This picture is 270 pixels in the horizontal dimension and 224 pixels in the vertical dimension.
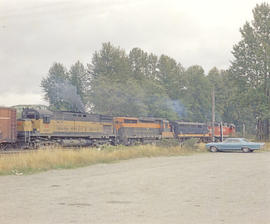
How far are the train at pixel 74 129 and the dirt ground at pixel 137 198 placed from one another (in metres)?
12.0

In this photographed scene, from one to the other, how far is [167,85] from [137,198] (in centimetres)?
7127

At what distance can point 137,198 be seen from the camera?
977 cm

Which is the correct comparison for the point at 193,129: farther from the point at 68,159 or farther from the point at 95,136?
the point at 68,159

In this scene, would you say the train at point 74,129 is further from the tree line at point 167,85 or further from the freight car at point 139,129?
the tree line at point 167,85

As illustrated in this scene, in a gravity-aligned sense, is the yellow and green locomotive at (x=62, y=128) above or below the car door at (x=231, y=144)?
above

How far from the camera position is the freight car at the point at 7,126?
992 inches

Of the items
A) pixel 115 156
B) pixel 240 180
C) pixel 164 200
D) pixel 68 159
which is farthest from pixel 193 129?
pixel 164 200

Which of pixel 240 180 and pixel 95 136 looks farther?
pixel 95 136

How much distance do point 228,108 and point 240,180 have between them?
274 ft

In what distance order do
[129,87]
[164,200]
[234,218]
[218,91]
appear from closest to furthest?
[234,218]
[164,200]
[129,87]
[218,91]

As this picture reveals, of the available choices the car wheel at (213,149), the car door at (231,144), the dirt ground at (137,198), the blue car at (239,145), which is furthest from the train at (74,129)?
the dirt ground at (137,198)

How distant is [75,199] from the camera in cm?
964

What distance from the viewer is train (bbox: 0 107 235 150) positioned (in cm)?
2631

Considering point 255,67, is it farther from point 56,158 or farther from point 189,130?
point 56,158
